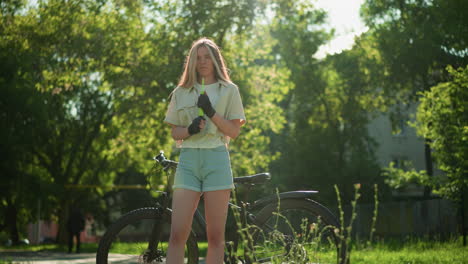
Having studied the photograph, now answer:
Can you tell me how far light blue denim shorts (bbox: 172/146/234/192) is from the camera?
189 inches

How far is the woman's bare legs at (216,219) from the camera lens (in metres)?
4.82

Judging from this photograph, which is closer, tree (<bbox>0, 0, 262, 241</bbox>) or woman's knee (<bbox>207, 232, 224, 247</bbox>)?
woman's knee (<bbox>207, 232, 224, 247</bbox>)

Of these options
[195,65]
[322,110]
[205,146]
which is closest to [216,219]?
[205,146]

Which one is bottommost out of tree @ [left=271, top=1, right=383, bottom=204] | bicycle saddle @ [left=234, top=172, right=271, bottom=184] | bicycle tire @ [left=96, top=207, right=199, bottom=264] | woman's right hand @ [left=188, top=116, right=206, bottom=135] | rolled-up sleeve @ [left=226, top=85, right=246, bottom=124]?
bicycle tire @ [left=96, top=207, right=199, bottom=264]

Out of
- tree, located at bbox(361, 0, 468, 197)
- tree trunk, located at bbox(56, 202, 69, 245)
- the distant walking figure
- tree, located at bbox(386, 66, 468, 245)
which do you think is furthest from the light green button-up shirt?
tree trunk, located at bbox(56, 202, 69, 245)

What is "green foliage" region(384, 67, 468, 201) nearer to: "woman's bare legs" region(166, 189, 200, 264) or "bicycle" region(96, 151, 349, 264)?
"bicycle" region(96, 151, 349, 264)

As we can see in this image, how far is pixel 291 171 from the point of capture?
39.6 metres

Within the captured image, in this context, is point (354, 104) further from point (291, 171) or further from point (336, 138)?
point (291, 171)

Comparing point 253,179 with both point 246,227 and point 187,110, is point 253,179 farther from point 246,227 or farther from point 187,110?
point 187,110

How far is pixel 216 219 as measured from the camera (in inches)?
191

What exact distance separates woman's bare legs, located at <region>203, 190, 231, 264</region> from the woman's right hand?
46 centimetres

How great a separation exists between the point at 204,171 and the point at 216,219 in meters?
0.34

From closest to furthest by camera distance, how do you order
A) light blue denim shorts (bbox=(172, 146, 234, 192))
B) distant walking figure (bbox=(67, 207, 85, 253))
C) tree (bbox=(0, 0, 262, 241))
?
light blue denim shorts (bbox=(172, 146, 234, 192)) < distant walking figure (bbox=(67, 207, 85, 253)) < tree (bbox=(0, 0, 262, 241))

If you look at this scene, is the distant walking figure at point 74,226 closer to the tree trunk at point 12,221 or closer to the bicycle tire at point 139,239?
the tree trunk at point 12,221
